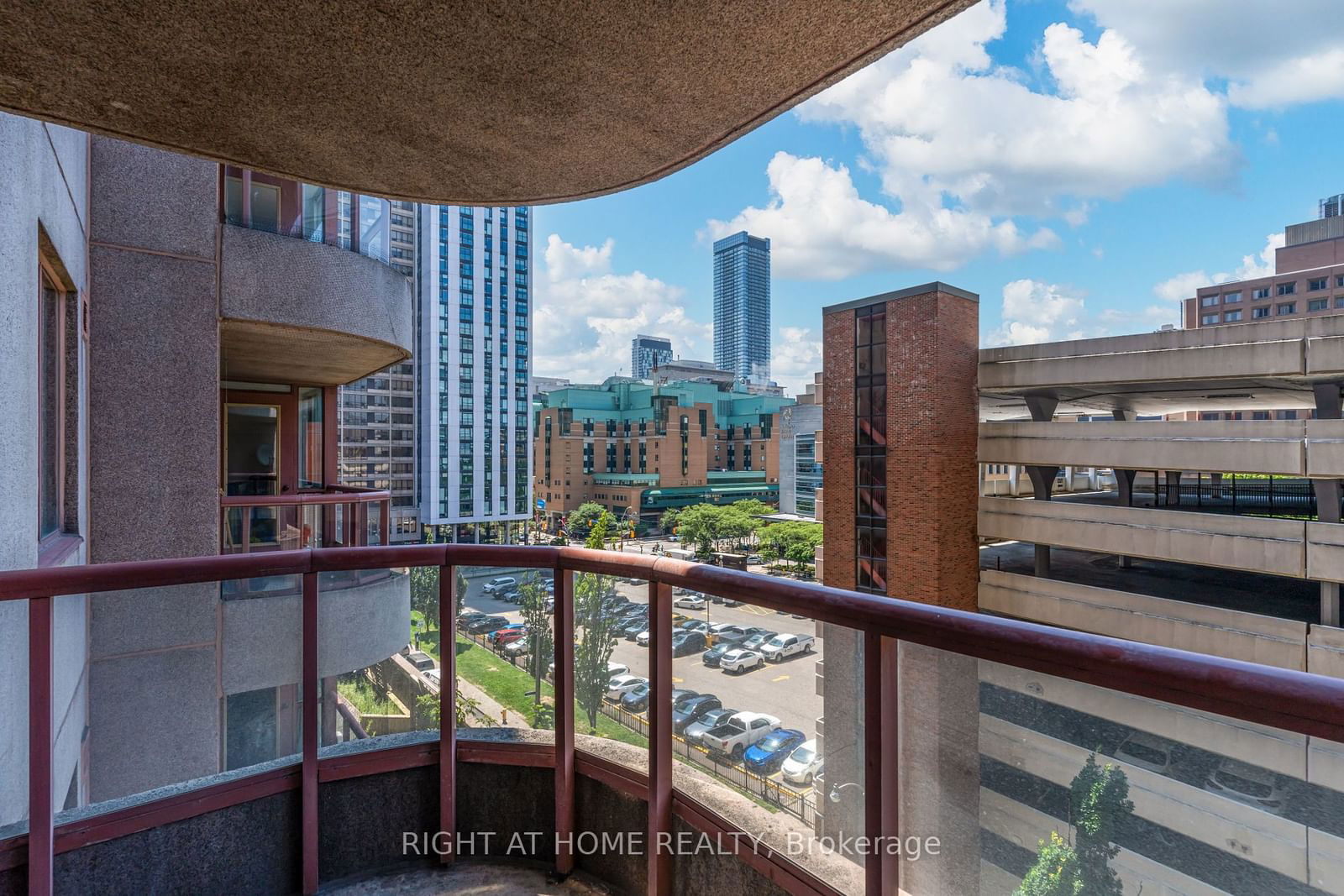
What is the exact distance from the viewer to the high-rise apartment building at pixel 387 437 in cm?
5497

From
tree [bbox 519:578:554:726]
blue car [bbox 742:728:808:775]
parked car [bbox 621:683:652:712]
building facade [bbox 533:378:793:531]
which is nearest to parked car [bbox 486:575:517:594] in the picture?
tree [bbox 519:578:554:726]

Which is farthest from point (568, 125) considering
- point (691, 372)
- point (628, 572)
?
point (691, 372)

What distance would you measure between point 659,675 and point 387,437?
60259 mm

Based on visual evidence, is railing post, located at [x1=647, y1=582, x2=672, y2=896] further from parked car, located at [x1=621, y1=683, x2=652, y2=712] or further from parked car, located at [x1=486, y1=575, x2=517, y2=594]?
parked car, located at [x1=486, y1=575, x2=517, y2=594]

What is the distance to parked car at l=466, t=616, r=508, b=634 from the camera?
2.12m

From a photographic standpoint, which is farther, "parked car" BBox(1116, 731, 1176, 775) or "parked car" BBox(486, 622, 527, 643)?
"parked car" BBox(486, 622, 527, 643)

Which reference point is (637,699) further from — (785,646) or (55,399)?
(55,399)

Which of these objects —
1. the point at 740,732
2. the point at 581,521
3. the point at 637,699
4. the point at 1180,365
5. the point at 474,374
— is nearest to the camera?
the point at 740,732

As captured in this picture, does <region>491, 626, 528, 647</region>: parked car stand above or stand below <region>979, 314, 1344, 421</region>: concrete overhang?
below

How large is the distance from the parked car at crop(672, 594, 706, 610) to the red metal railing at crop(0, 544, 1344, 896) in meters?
0.03

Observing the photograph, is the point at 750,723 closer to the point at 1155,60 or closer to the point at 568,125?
the point at 568,125

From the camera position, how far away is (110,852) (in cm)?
164

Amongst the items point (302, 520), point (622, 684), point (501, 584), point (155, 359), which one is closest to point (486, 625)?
point (501, 584)

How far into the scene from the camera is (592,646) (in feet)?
6.64
